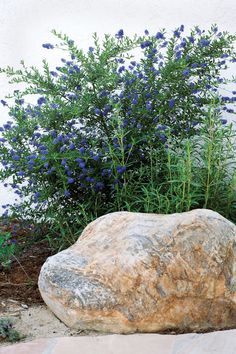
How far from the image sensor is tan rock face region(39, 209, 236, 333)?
12.7 ft

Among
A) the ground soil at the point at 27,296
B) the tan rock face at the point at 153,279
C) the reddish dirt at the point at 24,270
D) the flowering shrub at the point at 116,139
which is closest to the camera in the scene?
the tan rock face at the point at 153,279

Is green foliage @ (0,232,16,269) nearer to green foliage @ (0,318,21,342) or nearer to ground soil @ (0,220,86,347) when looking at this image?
ground soil @ (0,220,86,347)

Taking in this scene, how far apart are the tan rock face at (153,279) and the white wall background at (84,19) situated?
2.31 metres

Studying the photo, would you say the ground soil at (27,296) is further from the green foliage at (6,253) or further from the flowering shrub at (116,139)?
the flowering shrub at (116,139)

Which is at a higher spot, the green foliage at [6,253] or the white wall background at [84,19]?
the white wall background at [84,19]

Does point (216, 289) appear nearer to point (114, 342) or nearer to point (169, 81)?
point (114, 342)

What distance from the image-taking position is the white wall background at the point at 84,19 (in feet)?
19.4

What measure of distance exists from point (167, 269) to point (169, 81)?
1620 millimetres

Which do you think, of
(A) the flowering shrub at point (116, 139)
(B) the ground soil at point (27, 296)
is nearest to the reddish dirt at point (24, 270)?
(B) the ground soil at point (27, 296)

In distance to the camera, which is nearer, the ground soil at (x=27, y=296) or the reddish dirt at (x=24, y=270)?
the ground soil at (x=27, y=296)

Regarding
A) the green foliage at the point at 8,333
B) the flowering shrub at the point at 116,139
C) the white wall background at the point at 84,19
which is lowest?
the green foliage at the point at 8,333

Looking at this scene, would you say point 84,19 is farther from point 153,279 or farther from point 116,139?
point 153,279

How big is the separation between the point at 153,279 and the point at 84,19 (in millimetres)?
2909

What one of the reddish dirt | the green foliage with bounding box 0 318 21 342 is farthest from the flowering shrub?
the green foliage with bounding box 0 318 21 342
